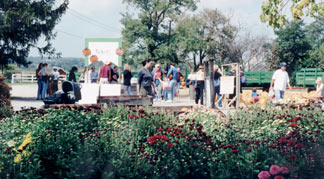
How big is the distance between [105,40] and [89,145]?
12800mm

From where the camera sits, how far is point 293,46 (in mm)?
50969

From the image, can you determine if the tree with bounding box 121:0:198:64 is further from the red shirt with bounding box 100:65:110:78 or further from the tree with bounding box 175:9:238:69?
the red shirt with bounding box 100:65:110:78

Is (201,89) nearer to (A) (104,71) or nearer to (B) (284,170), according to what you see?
(A) (104,71)

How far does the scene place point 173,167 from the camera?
462cm

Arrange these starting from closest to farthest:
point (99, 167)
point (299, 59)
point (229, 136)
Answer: point (99, 167) → point (229, 136) → point (299, 59)

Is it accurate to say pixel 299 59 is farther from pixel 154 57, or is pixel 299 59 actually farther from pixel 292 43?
pixel 154 57

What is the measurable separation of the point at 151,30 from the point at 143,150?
46907mm

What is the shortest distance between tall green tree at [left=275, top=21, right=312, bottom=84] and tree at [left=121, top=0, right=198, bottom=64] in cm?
1225

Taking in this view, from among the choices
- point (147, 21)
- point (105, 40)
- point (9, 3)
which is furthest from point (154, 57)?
point (105, 40)

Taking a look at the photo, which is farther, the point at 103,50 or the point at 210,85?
the point at 103,50

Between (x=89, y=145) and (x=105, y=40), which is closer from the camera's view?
(x=89, y=145)

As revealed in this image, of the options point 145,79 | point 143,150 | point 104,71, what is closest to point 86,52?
point 104,71

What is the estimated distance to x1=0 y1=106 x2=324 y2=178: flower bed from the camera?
4.16 m

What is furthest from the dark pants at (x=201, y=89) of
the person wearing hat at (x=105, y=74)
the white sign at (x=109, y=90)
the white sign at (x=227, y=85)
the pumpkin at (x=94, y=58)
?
the pumpkin at (x=94, y=58)
